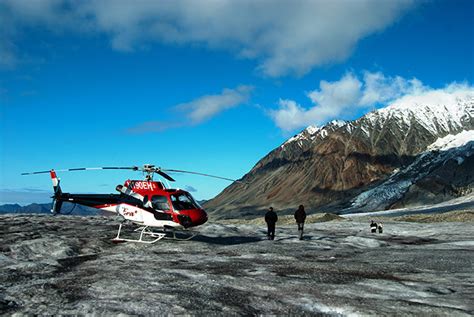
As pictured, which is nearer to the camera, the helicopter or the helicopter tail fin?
the helicopter

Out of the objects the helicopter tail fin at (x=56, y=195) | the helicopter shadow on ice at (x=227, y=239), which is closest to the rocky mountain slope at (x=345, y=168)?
the helicopter shadow on ice at (x=227, y=239)

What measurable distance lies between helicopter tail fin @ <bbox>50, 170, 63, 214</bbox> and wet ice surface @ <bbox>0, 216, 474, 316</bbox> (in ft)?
10.2

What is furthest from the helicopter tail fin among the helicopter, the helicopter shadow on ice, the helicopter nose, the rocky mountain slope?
the rocky mountain slope

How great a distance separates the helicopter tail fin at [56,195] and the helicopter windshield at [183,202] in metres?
7.17

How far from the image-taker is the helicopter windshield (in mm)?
19750

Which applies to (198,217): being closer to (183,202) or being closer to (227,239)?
(183,202)

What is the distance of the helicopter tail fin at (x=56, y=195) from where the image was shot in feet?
75.3

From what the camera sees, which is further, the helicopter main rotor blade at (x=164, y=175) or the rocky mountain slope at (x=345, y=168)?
the rocky mountain slope at (x=345, y=168)

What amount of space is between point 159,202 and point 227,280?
953cm

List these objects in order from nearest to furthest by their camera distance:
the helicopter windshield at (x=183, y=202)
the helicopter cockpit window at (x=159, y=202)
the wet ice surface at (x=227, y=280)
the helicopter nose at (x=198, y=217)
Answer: the wet ice surface at (x=227, y=280), the helicopter nose at (x=198, y=217), the helicopter windshield at (x=183, y=202), the helicopter cockpit window at (x=159, y=202)

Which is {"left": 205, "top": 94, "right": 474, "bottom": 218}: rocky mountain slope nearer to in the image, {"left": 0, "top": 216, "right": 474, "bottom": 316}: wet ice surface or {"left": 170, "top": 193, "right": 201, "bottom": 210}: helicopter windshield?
{"left": 170, "top": 193, "right": 201, "bottom": 210}: helicopter windshield

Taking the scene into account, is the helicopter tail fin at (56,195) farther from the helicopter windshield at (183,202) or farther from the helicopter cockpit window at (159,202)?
the helicopter windshield at (183,202)

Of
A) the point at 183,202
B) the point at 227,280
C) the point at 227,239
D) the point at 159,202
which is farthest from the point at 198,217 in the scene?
the point at 227,280

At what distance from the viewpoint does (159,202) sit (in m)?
20.1
